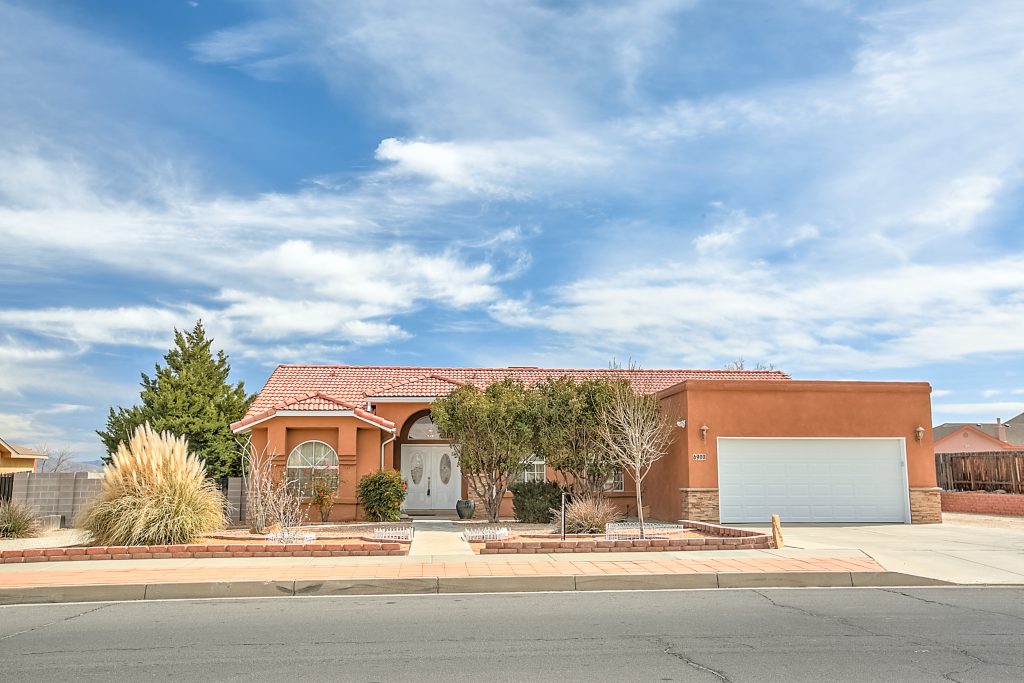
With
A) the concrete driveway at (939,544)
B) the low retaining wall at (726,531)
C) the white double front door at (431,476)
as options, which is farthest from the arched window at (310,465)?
the concrete driveway at (939,544)

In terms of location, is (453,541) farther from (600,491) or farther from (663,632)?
(663,632)

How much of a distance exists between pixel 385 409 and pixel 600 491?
762 centimetres

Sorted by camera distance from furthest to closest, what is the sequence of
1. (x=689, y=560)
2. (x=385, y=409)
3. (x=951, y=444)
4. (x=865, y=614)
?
(x=951, y=444) → (x=385, y=409) → (x=689, y=560) → (x=865, y=614)

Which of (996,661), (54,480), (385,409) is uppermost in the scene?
(385,409)

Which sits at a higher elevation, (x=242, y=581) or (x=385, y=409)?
(x=385, y=409)

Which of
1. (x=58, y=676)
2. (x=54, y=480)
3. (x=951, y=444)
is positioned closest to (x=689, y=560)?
(x=58, y=676)

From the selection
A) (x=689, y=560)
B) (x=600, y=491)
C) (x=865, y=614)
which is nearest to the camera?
(x=865, y=614)

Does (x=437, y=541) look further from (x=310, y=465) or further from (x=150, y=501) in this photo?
(x=310, y=465)

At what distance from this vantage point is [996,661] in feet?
23.6

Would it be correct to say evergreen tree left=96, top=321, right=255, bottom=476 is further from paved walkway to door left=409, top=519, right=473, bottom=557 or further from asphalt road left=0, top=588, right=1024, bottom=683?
asphalt road left=0, top=588, right=1024, bottom=683

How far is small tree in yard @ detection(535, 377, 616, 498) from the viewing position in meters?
20.2

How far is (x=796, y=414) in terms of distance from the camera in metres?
22.2

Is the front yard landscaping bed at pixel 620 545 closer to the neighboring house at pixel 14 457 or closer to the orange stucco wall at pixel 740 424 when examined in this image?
the orange stucco wall at pixel 740 424

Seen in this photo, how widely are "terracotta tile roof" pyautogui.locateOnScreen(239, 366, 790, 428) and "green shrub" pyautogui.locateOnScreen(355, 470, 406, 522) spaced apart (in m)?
4.48
